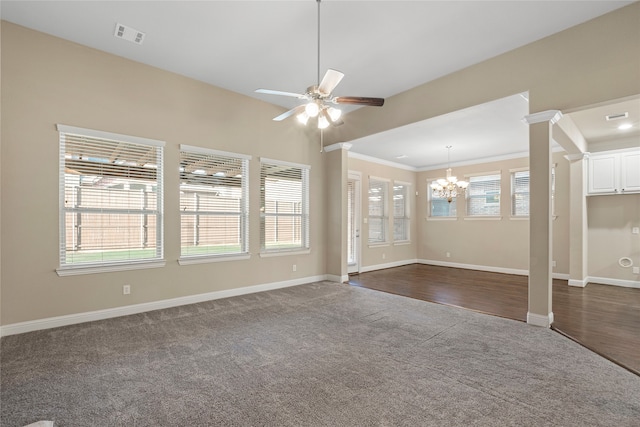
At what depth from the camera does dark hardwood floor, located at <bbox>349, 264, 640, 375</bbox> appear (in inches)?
122

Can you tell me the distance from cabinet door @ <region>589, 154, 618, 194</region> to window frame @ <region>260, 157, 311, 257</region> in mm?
5659

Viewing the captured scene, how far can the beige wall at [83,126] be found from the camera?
10.4 feet

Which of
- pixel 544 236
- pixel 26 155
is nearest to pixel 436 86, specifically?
pixel 544 236

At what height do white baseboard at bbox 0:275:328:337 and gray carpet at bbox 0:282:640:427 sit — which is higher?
white baseboard at bbox 0:275:328:337

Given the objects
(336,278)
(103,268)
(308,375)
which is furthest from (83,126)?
(336,278)

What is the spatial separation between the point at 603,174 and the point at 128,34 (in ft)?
26.9

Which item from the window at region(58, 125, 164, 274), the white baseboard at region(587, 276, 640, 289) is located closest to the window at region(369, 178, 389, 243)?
the white baseboard at region(587, 276, 640, 289)

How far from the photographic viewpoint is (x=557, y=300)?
4.66 m

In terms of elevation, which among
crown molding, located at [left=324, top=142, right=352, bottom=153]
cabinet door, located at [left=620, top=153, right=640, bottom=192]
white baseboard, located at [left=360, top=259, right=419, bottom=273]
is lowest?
white baseboard, located at [left=360, top=259, right=419, bottom=273]

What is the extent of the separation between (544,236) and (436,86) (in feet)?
8.23

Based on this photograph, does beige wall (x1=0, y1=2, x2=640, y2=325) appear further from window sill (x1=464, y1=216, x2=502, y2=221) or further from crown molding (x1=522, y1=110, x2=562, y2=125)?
window sill (x1=464, y1=216, x2=502, y2=221)

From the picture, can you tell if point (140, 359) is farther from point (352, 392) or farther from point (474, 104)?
point (474, 104)

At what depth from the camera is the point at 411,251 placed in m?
8.85

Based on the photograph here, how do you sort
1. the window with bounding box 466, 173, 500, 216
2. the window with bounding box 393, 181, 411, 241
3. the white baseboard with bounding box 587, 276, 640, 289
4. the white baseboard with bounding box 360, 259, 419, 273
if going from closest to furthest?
the white baseboard with bounding box 587, 276, 640, 289 < the white baseboard with bounding box 360, 259, 419, 273 < the window with bounding box 466, 173, 500, 216 < the window with bounding box 393, 181, 411, 241
